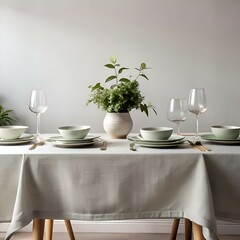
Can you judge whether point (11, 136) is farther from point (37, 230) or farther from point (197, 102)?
point (197, 102)

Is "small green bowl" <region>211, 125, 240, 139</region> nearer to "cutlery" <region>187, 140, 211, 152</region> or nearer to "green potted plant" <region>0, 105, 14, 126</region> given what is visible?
"cutlery" <region>187, 140, 211, 152</region>

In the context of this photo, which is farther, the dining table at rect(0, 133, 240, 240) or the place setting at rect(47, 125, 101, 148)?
the place setting at rect(47, 125, 101, 148)

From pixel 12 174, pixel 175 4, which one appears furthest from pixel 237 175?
pixel 175 4

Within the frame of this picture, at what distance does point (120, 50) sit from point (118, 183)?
1588 millimetres

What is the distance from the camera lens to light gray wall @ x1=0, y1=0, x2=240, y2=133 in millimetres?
2732

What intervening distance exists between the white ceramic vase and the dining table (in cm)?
47

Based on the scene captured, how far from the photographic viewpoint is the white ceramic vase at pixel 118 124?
1.85m

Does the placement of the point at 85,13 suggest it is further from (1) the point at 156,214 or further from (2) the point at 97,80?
(1) the point at 156,214

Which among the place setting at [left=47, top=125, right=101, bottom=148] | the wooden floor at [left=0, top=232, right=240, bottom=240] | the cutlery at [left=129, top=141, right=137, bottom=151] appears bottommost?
the wooden floor at [left=0, top=232, right=240, bottom=240]

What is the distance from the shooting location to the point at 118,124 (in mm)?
1850

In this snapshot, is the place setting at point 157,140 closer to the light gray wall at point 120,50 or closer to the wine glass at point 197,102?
the wine glass at point 197,102

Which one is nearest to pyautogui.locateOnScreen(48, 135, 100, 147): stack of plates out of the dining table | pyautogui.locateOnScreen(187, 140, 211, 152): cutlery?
the dining table

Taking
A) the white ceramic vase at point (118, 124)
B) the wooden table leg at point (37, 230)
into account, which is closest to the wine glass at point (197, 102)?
the white ceramic vase at point (118, 124)

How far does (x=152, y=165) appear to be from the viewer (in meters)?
1.38
